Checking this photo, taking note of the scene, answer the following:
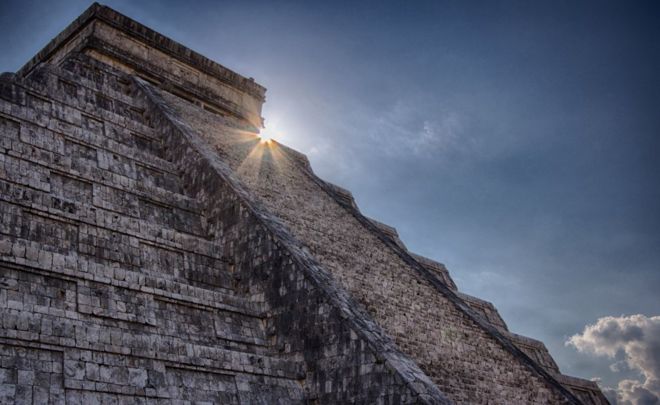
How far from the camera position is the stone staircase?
557 cm

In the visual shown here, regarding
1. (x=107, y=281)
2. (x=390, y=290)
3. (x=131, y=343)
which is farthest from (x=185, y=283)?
(x=390, y=290)

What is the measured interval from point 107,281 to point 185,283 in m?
1.15

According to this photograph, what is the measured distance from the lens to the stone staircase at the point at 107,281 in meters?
5.57

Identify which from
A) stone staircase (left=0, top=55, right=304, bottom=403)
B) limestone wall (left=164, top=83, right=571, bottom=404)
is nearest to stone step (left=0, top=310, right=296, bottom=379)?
stone staircase (left=0, top=55, right=304, bottom=403)

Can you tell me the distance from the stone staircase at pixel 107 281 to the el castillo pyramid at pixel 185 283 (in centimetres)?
2

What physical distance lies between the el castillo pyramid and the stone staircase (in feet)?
0.06

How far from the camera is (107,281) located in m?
6.53

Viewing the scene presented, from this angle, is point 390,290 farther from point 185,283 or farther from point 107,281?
point 107,281

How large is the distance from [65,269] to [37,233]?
0.77 meters

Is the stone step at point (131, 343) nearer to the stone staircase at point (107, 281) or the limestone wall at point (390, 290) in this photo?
the stone staircase at point (107, 281)

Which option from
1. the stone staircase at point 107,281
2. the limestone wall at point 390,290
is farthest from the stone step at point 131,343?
the limestone wall at point 390,290

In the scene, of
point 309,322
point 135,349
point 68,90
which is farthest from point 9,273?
point 68,90

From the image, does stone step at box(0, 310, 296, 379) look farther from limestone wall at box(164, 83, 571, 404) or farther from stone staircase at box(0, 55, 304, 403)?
limestone wall at box(164, 83, 571, 404)

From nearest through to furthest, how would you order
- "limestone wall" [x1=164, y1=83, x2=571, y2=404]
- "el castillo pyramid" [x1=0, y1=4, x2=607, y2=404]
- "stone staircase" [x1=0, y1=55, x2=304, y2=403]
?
"stone staircase" [x1=0, y1=55, x2=304, y2=403] → "el castillo pyramid" [x1=0, y1=4, x2=607, y2=404] → "limestone wall" [x1=164, y1=83, x2=571, y2=404]
